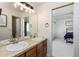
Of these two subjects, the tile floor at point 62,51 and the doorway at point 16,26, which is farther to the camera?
the tile floor at point 62,51

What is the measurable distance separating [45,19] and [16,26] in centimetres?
125

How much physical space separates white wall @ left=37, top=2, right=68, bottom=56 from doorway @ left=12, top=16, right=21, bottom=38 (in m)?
1.05

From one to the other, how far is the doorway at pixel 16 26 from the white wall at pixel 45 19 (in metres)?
1.05

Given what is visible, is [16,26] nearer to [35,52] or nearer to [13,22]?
[13,22]

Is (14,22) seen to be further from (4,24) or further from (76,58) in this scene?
(76,58)

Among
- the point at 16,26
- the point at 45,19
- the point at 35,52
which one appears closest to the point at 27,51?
the point at 35,52

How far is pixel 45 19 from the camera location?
3025mm

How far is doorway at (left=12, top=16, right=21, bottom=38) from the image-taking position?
2.11m

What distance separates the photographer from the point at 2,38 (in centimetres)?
190

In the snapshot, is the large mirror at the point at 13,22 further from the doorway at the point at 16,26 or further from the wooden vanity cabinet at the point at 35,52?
the wooden vanity cabinet at the point at 35,52

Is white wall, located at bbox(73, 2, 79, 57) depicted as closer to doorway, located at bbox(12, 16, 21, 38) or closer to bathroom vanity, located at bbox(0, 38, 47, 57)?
bathroom vanity, located at bbox(0, 38, 47, 57)

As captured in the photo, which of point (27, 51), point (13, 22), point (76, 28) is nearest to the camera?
point (27, 51)

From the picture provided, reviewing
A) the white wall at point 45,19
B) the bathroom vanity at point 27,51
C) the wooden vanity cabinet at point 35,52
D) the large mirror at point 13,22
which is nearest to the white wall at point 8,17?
the large mirror at point 13,22

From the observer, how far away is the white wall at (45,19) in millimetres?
2861
